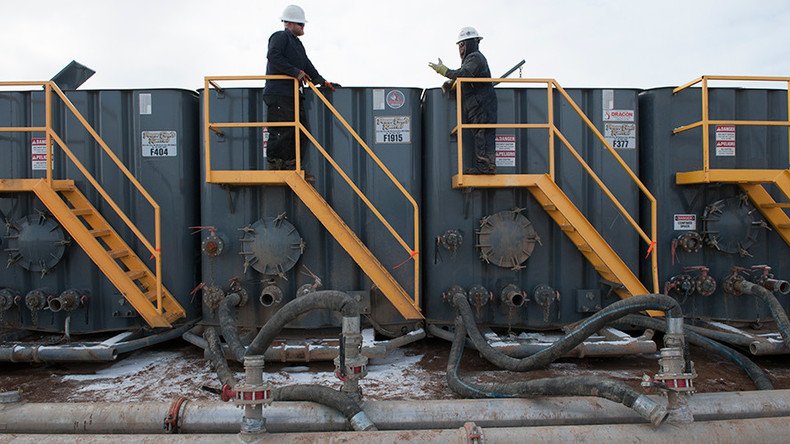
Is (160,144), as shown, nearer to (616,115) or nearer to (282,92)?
(282,92)

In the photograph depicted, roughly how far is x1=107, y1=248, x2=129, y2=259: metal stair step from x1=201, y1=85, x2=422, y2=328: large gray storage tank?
3.15ft

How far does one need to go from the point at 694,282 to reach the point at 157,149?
728 centimetres

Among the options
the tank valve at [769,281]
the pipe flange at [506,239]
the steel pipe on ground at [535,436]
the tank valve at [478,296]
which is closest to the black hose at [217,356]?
the steel pipe on ground at [535,436]

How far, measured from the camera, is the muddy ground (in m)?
4.70

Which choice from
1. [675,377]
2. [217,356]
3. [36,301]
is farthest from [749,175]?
[36,301]

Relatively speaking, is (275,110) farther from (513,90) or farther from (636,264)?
(636,264)

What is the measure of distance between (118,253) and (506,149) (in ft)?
16.8

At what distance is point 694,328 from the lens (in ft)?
→ 17.6

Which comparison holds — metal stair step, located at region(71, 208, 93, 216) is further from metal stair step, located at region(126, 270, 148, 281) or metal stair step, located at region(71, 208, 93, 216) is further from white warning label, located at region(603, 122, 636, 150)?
white warning label, located at region(603, 122, 636, 150)

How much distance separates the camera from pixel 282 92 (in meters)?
5.57

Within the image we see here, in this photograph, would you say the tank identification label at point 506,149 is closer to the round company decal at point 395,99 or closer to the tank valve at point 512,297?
the round company decal at point 395,99

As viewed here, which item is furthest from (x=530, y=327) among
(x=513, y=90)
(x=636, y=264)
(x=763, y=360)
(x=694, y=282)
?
(x=513, y=90)

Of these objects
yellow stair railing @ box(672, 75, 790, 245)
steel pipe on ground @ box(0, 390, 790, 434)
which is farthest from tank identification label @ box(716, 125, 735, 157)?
steel pipe on ground @ box(0, 390, 790, 434)

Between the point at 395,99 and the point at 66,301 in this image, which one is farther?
the point at 395,99
